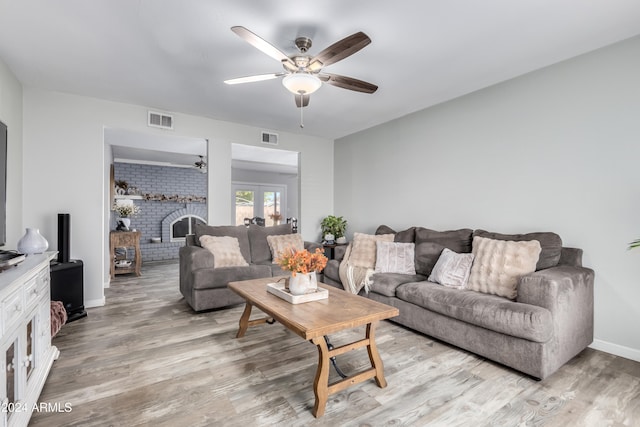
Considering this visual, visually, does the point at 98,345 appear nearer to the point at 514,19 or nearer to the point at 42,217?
the point at 42,217

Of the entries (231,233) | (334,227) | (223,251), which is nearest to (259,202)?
(334,227)

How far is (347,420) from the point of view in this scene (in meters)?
1.74

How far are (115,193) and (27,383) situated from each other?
5.93m

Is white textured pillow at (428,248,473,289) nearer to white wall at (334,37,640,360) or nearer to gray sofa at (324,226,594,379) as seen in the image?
gray sofa at (324,226,594,379)

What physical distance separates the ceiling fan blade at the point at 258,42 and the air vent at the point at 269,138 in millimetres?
2900

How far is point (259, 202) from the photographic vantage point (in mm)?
9562

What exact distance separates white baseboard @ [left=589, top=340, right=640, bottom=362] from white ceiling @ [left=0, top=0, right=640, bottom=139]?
2.51 m

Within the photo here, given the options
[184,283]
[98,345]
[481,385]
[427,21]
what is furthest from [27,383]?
[427,21]

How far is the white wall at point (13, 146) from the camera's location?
2.89 m

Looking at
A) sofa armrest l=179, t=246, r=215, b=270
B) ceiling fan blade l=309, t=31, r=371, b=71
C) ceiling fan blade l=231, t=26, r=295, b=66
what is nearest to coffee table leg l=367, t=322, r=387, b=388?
ceiling fan blade l=309, t=31, r=371, b=71

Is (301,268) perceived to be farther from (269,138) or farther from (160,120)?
(269,138)

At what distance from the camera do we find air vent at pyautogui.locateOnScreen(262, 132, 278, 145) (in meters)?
5.16

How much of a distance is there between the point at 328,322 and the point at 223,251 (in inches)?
93.3

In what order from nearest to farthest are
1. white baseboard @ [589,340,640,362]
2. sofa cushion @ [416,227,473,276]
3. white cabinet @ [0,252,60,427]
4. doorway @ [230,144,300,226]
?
white cabinet @ [0,252,60,427], white baseboard @ [589,340,640,362], sofa cushion @ [416,227,473,276], doorway @ [230,144,300,226]
